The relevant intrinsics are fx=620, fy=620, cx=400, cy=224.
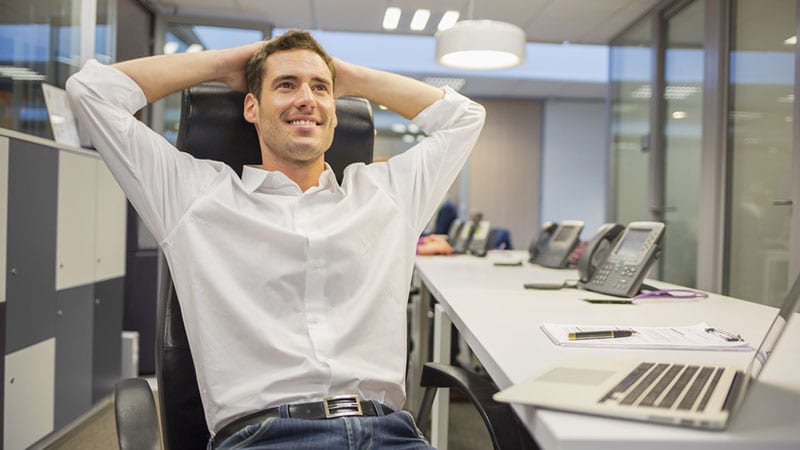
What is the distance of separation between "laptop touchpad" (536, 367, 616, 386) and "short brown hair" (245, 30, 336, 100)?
3.25ft

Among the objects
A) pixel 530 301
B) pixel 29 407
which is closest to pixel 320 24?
pixel 29 407

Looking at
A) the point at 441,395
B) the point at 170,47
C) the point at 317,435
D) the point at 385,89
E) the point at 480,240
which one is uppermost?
the point at 170,47

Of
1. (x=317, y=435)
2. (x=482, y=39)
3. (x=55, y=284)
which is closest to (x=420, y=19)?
(x=482, y=39)

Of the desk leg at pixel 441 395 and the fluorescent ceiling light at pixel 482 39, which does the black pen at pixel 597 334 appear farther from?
the fluorescent ceiling light at pixel 482 39

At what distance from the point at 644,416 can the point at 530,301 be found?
38.6 inches

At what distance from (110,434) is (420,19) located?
376 cm

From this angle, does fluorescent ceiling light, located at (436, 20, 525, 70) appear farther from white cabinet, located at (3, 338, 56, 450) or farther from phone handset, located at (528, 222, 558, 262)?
white cabinet, located at (3, 338, 56, 450)

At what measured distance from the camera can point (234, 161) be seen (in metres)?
1.46

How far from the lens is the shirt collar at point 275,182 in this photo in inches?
54.3

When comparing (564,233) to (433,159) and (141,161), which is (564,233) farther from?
(141,161)

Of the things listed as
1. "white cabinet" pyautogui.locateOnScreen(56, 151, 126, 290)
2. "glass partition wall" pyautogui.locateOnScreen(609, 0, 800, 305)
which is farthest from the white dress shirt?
"glass partition wall" pyautogui.locateOnScreen(609, 0, 800, 305)

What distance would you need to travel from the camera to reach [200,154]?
141 cm

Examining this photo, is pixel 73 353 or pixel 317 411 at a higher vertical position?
pixel 317 411

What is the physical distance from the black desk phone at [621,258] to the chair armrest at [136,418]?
1283 millimetres
